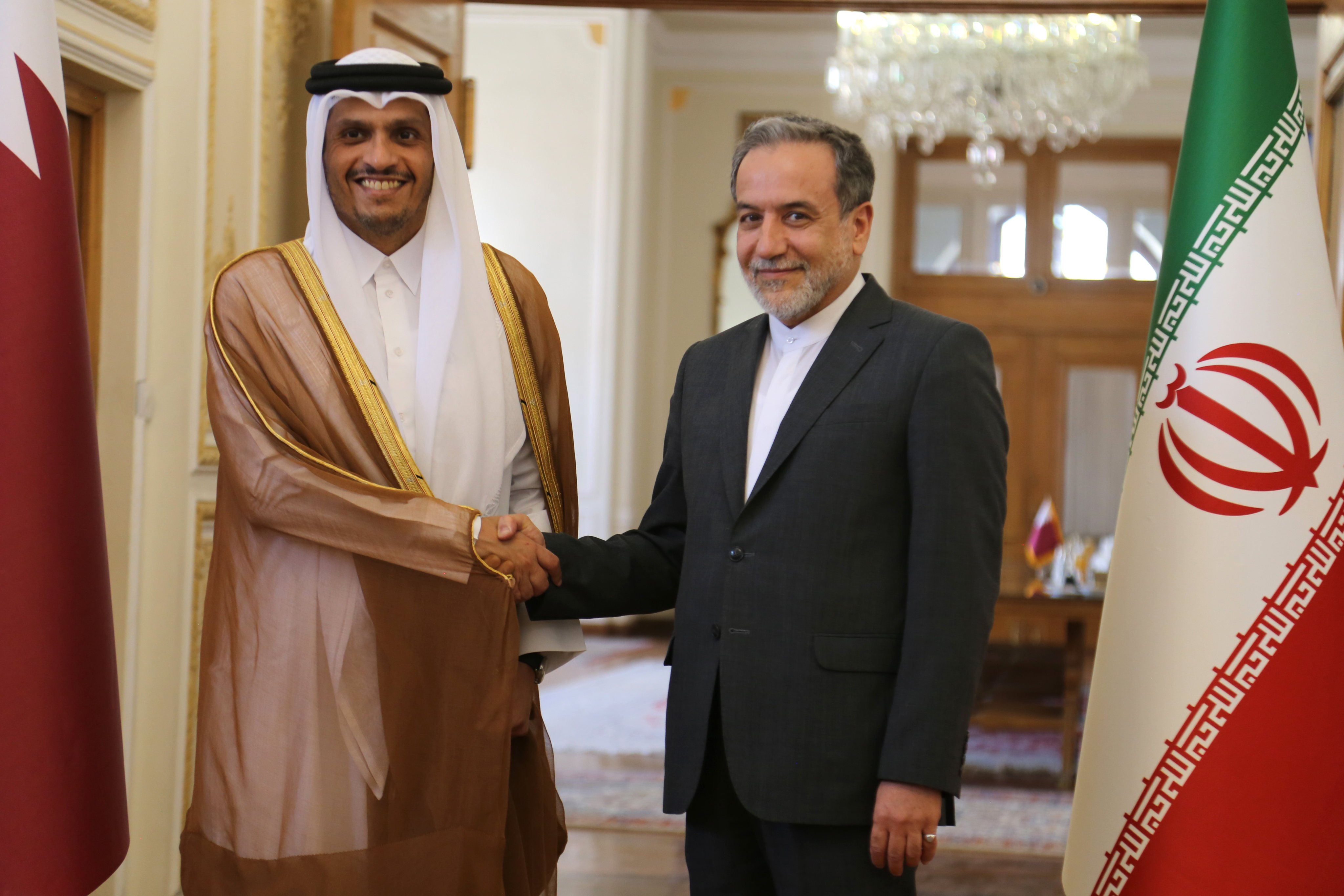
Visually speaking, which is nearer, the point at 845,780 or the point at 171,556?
the point at 845,780

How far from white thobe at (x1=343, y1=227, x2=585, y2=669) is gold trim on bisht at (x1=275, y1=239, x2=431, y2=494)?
0.04 meters

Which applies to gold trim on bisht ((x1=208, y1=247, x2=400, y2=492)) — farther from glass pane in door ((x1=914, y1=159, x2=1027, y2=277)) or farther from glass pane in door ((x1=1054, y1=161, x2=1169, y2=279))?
glass pane in door ((x1=1054, y1=161, x2=1169, y2=279))

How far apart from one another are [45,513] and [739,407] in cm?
99

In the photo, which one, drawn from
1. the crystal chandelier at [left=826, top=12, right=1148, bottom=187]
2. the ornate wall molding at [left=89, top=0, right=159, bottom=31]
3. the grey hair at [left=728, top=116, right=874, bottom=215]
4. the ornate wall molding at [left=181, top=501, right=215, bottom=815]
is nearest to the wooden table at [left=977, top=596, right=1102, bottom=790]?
the crystal chandelier at [left=826, top=12, right=1148, bottom=187]

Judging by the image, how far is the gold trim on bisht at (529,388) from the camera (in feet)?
6.93

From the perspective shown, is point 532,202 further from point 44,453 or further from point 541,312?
point 44,453

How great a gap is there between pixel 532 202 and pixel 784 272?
572 centimetres

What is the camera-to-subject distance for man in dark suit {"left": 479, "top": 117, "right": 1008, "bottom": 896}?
5.50ft

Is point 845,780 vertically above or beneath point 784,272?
beneath

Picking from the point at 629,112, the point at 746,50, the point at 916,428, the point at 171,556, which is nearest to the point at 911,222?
the point at 746,50

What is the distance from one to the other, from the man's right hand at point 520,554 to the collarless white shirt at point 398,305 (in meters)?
0.21

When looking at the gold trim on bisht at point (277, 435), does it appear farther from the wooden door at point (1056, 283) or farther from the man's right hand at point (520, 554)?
the wooden door at point (1056, 283)

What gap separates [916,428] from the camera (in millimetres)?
1712

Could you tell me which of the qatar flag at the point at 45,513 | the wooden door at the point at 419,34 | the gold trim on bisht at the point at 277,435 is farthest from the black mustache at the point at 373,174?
the wooden door at the point at 419,34
